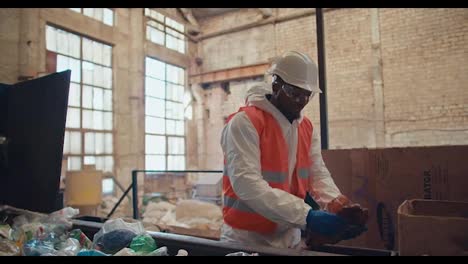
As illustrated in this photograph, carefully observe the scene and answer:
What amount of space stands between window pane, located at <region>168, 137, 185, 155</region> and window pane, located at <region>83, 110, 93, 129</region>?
96.5 inches

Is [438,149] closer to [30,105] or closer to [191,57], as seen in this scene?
[30,105]

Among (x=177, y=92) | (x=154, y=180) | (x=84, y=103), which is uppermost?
(x=177, y=92)

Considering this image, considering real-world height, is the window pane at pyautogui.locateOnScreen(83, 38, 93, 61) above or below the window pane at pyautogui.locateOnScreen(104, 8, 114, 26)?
below

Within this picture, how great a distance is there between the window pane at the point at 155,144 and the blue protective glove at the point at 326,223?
7.14 meters

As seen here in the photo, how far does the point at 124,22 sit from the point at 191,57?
96.9 inches

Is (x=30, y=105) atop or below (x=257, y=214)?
atop

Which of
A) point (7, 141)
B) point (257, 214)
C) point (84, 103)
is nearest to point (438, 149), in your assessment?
point (257, 214)

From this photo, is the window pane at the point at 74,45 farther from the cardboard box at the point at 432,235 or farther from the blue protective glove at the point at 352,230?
the cardboard box at the point at 432,235

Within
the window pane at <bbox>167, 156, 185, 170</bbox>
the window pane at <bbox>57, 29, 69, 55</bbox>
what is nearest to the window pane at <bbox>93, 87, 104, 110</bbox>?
the window pane at <bbox>57, 29, 69, 55</bbox>

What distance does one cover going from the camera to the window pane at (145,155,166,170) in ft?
27.0

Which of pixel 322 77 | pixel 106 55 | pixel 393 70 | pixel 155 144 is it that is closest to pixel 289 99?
pixel 322 77

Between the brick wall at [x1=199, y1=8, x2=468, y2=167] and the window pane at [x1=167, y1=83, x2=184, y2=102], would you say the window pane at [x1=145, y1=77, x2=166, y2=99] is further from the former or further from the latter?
the brick wall at [x1=199, y1=8, x2=468, y2=167]

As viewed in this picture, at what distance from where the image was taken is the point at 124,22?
763 centimetres

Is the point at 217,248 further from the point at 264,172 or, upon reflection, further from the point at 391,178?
the point at 391,178
